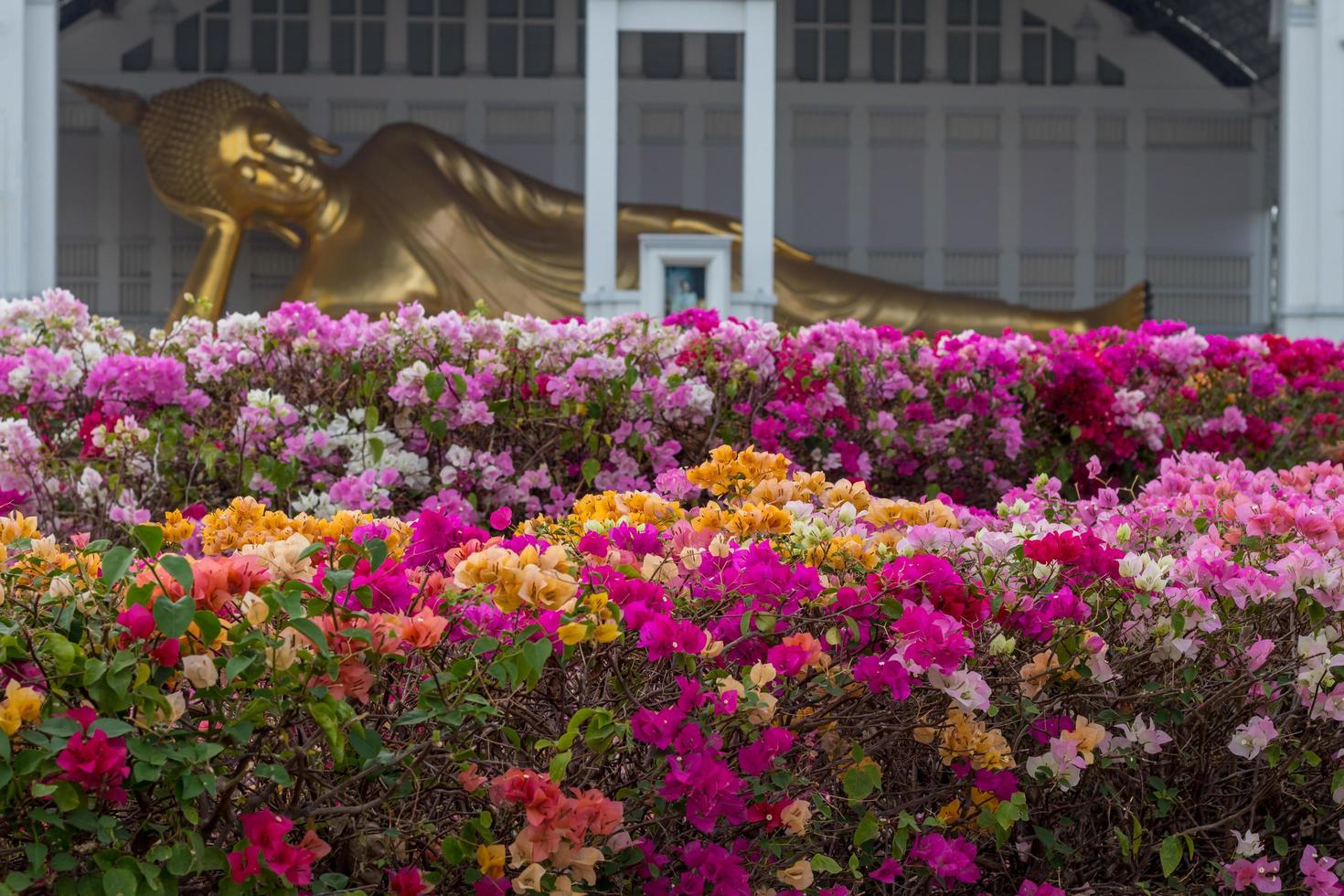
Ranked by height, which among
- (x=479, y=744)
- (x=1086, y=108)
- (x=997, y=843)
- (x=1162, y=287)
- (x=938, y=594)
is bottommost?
(x=997, y=843)

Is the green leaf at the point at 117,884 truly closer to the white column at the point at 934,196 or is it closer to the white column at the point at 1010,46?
the white column at the point at 934,196

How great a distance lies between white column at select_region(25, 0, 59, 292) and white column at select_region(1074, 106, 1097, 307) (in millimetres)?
11828

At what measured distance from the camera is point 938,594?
2.10 m

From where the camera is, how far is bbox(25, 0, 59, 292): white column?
39.7 ft

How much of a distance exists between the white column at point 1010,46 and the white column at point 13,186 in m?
11.4

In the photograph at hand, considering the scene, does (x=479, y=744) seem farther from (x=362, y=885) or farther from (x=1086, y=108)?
(x=1086, y=108)

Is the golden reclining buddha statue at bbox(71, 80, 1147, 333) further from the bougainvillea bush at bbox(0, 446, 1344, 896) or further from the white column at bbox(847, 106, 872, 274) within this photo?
the bougainvillea bush at bbox(0, 446, 1344, 896)

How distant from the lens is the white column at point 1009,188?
1892 cm

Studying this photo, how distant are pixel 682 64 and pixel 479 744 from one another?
17212mm

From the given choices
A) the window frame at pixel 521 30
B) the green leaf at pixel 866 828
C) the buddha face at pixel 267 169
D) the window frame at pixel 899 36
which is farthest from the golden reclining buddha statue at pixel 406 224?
the green leaf at pixel 866 828

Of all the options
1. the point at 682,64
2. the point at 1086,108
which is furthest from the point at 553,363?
the point at 1086,108

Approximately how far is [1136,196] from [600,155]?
9523mm

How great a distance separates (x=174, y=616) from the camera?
5.28ft

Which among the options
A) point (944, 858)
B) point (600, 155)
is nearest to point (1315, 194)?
point (600, 155)
